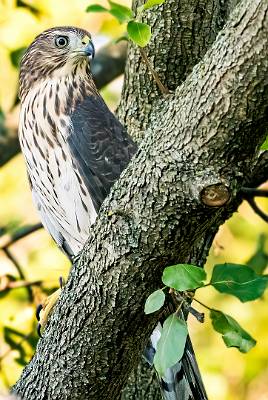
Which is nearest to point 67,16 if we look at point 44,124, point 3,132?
point 3,132

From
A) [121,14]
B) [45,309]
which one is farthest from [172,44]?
[45,309]

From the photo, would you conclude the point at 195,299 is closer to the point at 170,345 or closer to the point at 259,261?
the point at 170,345

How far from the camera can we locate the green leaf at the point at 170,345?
318 centimetres

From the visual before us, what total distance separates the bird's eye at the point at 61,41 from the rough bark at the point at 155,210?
184 centimetres

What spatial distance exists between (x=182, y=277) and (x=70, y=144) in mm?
1663

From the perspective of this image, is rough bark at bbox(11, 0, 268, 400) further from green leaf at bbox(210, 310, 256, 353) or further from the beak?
the beak

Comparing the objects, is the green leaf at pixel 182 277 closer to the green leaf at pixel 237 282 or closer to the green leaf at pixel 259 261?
the green leaf at pixel 237 282

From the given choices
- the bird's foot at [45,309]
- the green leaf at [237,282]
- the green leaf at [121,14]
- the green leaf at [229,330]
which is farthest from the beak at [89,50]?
the green leaf at [229,330]

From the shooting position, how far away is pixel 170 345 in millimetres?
3203

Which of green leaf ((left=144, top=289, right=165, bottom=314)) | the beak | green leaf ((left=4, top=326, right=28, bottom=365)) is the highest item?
the beak

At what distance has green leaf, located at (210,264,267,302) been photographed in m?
3.49

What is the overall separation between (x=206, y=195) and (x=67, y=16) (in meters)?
3.93

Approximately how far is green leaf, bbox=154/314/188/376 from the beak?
2.02 metres

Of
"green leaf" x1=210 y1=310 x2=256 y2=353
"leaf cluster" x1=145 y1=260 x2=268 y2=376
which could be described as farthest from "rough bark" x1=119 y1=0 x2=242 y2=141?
"green leaf" x1=210 y1=310 x2=256 y2=353
